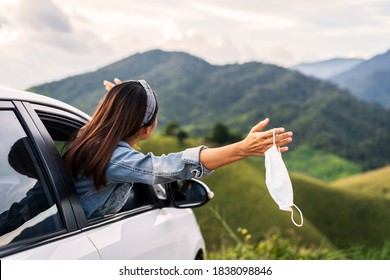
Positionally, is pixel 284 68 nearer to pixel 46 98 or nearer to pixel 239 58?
pixel 239 58

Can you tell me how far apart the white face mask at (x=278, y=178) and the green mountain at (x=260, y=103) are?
71973 millimetres

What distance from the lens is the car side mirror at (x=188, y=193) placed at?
3084mm

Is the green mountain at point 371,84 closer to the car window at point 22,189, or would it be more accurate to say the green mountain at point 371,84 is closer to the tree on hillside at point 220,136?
the tree on hillside at point 220,136

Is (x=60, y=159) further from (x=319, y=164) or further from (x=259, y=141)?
(x=319, y=164)

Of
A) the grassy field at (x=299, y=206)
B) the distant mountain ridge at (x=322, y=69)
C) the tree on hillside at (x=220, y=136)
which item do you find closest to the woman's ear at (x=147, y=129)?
the grassy field at (x=299, y=206)

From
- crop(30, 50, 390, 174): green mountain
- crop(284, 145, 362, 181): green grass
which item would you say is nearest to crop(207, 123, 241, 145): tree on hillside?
crop(30, 50, 390, 174): green mountain

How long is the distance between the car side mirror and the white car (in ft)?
1.59

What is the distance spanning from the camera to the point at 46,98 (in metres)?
2.38

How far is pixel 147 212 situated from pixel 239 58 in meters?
189

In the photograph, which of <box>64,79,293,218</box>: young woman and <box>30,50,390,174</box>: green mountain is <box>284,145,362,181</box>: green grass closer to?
<box>30,50,390,174</box>: green mountain

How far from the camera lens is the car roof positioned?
2023 millimetres

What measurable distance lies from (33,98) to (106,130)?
30cm

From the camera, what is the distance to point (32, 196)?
2.08 meters
